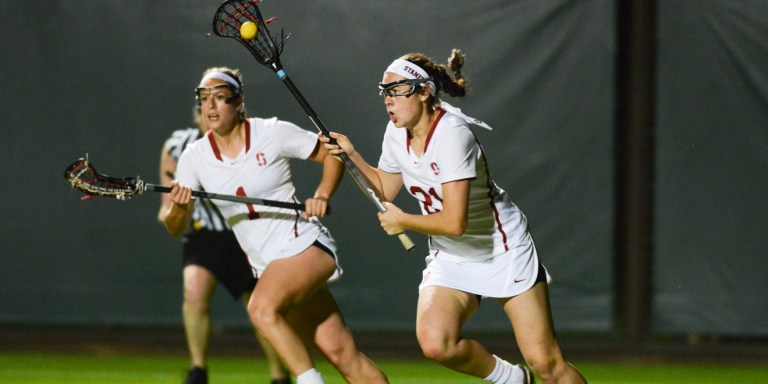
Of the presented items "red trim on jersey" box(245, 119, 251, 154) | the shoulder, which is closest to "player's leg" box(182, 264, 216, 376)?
the shoulder

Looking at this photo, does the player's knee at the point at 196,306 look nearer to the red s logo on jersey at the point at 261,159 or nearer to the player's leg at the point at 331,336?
the player's leg at the point at 331,336

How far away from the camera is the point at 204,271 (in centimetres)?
580

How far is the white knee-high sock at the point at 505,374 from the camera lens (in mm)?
4477

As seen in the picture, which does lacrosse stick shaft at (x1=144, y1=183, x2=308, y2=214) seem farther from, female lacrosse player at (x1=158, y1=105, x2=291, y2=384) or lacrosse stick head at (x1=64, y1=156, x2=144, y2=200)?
female lacrosse player at (x1=158, y1=105, x2=291, y2=384)

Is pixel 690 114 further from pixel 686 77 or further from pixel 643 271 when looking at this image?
pixel 643 271

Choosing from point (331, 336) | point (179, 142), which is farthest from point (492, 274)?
→ point (179, 142)

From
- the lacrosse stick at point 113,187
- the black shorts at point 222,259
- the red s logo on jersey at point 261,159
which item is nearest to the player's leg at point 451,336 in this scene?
the lacrosse stick at point 113,187

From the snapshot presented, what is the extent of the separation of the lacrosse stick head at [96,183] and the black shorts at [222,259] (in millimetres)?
1001

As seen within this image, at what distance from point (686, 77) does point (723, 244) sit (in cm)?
106

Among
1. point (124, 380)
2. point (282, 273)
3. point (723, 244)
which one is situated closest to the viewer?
point (282, 273)

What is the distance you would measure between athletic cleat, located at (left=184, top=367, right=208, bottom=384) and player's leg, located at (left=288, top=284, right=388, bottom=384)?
103cm

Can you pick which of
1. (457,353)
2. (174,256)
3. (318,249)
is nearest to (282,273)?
(318,249)

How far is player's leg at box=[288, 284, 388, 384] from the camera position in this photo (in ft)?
15.1

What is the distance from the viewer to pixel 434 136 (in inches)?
164
